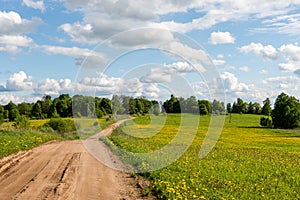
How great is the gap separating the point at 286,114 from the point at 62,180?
95571 millimetres

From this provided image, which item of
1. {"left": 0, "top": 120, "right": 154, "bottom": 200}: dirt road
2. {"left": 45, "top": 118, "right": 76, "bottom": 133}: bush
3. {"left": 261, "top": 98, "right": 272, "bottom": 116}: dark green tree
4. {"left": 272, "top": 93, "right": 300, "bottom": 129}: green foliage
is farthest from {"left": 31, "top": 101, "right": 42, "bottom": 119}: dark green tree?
{"left": 0, "top": 120, "right": 154, "bottom": 200}: dirt road

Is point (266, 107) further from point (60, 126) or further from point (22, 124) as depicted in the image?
point (22, 124)

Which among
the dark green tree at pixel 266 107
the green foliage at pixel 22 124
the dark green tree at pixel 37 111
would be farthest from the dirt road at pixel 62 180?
the dark green tree at pixel 266 107

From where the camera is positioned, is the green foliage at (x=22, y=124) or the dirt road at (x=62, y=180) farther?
the green foliage at (x=22, y=124)

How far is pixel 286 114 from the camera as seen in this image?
339 ft

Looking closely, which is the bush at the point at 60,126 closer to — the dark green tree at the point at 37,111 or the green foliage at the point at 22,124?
the green foliage at the point at 22,124

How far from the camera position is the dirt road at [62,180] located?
13102 mm

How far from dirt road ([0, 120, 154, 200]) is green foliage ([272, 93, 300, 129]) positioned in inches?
3520

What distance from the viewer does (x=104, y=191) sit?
546 inches

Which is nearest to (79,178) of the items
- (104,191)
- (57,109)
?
(104,191)

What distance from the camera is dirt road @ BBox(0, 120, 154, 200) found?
43.0 ft

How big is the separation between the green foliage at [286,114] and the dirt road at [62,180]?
8941 centimetres

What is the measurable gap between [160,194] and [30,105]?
137 meters

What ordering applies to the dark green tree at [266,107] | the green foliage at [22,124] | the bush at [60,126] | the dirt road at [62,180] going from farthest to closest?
1. the dark green tree at [266,107]
2. the bush at [60,126]
3. the green foliage at [22,124]
4. the dirt road at [62,180]
